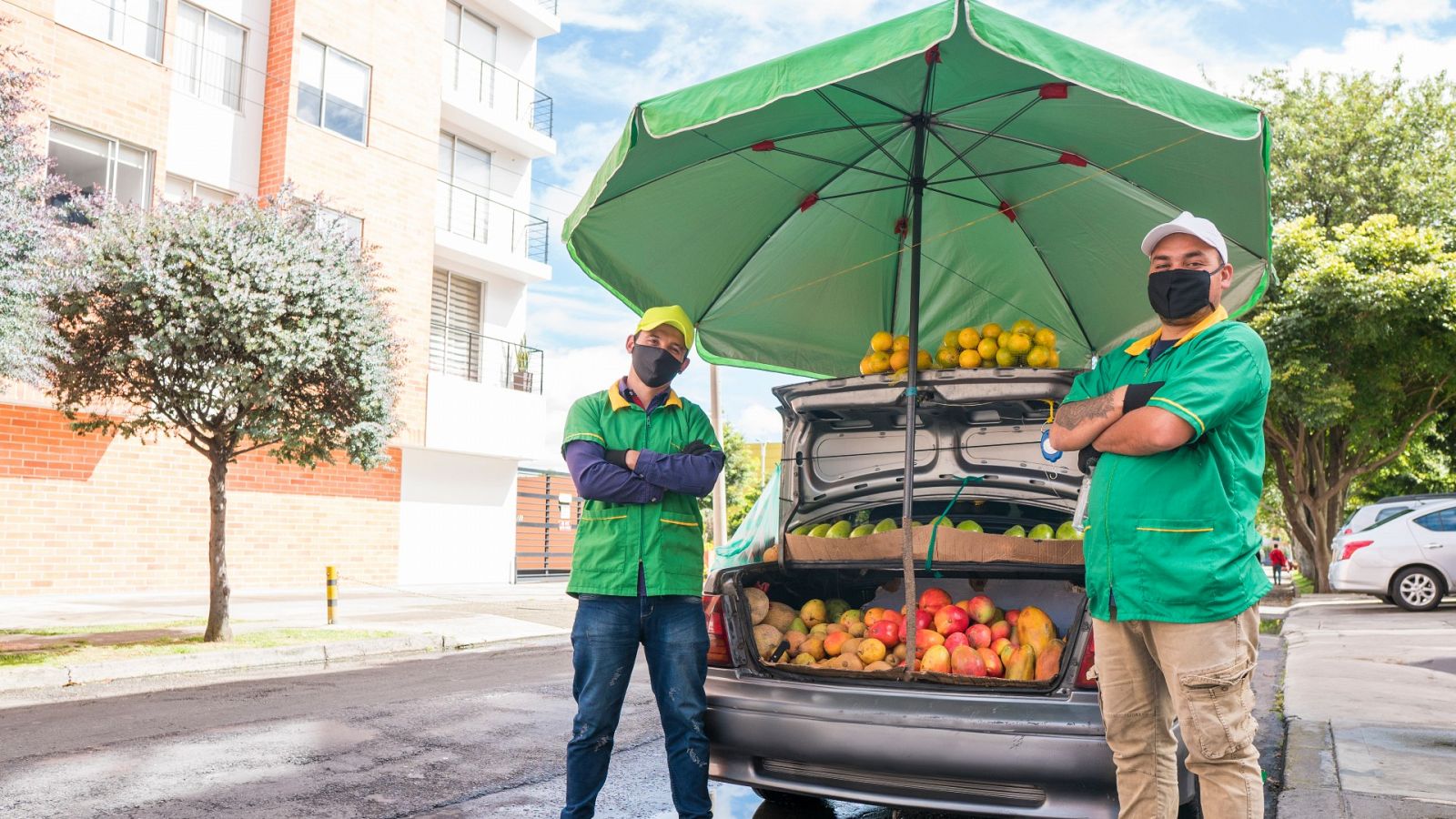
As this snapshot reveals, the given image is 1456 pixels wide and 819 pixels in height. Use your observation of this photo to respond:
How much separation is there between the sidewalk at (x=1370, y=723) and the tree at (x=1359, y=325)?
6994 mm

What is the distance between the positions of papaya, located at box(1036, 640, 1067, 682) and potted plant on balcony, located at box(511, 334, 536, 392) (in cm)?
2256

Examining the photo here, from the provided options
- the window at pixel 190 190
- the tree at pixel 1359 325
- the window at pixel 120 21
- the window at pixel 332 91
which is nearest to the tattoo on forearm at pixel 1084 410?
the tree at pixel 1359 325

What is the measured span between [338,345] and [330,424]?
3.39 feet

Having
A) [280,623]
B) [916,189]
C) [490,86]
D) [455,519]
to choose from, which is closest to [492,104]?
[490,86]

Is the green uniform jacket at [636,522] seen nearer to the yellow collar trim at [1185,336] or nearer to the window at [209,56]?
the yellow collar trim at [1185,336]

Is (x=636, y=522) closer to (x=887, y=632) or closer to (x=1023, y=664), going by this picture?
(x=887, y=632)

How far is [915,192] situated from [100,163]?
16.5 meters

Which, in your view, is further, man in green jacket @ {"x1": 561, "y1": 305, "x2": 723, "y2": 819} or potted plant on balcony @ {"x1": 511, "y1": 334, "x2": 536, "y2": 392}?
potted plant on balcony @ {"x1": 511, "y1": 334, "x2": 536, "y2": 392}

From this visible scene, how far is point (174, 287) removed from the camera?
10328mm

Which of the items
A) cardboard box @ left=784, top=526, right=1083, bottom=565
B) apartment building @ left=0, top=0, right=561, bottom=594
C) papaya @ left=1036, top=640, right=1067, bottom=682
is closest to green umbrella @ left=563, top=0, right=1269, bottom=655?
cardboard box @ left=784, top=526, right=1083, bottom=565

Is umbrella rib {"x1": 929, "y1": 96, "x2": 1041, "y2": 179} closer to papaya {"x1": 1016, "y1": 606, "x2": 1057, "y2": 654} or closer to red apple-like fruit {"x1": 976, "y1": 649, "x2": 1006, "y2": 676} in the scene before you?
papaya {"x1": 1016, "y1": 606, "x2": 1057, "y2": 654}

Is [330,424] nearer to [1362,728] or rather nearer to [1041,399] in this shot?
[1041,399]

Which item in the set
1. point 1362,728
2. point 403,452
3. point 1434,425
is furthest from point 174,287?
point 1434,425

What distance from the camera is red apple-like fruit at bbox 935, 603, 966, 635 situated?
446 cm
